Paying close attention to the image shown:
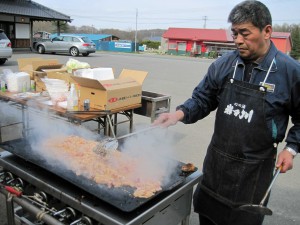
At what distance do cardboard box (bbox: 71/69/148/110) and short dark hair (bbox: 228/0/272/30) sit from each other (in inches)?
87.2

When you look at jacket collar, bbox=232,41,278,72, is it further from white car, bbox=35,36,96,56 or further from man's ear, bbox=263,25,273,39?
white car, bbox=35,36,96,56

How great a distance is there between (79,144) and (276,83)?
56.1 inches

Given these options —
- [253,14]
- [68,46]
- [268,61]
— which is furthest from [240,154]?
[68,46]

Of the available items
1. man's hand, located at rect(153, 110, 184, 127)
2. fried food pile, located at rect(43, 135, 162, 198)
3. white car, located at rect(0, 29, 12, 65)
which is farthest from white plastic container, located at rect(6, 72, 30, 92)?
white car, located at rect(0, 29, 12, 65)

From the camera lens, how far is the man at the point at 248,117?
165 centimetres

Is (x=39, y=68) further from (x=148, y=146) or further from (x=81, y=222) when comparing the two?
(x=81, y=222)

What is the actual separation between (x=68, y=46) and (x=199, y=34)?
25.5 m

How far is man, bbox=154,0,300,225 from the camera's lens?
1.65 m

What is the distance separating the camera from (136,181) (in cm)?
176

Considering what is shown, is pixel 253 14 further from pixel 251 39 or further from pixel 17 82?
pixel 17 82

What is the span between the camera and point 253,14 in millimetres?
1578

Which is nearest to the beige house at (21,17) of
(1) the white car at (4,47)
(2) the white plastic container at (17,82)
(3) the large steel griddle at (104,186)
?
(1) the white car at (4,47)

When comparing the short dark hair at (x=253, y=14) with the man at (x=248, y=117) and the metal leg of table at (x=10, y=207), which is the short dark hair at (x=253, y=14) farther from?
the metal leg of table at (x=10, y=207)

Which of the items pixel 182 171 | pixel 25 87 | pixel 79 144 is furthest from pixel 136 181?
pixel 25 87
